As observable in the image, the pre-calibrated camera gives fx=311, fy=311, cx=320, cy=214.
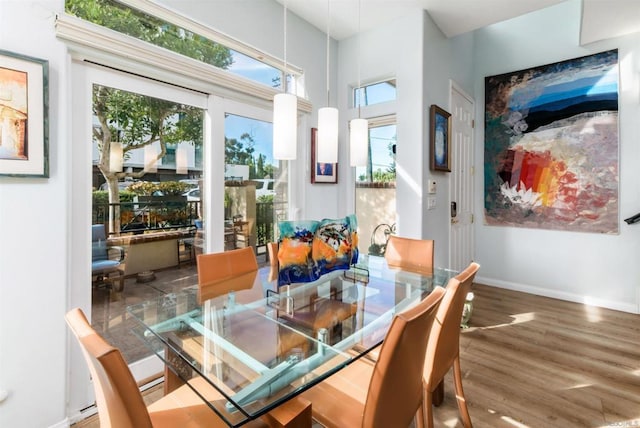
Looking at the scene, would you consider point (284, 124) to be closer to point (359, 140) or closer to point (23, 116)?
point (359, 140)

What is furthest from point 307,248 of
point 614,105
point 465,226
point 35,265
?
point 614,105

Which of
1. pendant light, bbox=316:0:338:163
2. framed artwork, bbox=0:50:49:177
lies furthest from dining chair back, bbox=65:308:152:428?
pendant light, bbox=316:0:338:163

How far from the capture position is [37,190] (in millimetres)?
1570

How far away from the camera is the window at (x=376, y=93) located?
124 inches

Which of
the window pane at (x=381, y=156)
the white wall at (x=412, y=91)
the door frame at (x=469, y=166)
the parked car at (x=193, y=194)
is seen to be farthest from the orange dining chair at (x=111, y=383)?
the door frame at (x=469, y=166)

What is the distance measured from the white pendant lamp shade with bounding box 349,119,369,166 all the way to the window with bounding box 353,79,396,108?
1.12m

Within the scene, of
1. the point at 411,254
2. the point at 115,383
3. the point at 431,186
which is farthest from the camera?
the point at 431,186

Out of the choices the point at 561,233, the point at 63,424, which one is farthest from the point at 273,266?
the point at 561,233

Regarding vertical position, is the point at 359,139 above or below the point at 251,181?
above

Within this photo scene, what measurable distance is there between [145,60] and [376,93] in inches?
86.2

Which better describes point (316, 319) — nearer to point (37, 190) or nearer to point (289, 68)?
point (37, 190)

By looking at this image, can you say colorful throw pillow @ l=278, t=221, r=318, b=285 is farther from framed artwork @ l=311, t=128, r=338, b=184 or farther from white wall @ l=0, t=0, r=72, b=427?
framed artwork @ l=311, t=128, r=338, b=184

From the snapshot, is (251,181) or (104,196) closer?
(104,196)

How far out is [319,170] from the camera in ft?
10.7
